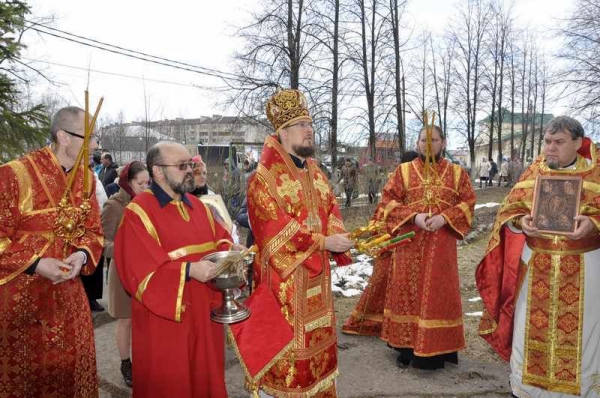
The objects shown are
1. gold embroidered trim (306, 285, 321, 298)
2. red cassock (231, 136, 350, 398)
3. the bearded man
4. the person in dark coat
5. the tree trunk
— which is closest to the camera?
red cassock (231, 136, 350, 398)

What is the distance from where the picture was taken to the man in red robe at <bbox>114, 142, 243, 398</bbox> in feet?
9.74

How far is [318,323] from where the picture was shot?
11.8ft

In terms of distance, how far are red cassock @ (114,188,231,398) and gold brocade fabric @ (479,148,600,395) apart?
2.51 m

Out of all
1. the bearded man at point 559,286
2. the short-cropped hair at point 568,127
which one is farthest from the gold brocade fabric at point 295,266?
the short-cropped hair at point 568,127

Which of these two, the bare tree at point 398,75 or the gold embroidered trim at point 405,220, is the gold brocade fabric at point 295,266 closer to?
the gold embroidered trim at point 405,220

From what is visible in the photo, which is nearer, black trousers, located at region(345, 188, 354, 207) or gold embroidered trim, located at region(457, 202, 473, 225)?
gold embroidered trim, located at region(457, 202, 473, 225)

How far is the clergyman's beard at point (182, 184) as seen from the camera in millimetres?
3256

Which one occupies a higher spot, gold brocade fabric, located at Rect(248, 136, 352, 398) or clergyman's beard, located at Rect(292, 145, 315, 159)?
clergyman's beard, located at Rect(292, 145, 315, 159)

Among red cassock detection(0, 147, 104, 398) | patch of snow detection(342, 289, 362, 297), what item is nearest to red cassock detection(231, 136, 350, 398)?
red cassock detection(0, 147, 104, 398)

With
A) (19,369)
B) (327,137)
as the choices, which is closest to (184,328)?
(19,369)

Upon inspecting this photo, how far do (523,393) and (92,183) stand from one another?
146 inches

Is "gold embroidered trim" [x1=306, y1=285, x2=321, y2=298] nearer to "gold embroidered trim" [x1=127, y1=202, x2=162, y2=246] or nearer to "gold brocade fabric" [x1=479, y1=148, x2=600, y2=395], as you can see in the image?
"gold embroidered trim" [x1=127, y1=202, x2=162, y2=246]

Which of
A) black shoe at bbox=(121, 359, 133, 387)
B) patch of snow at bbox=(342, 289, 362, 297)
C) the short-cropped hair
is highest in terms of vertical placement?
the short-cropped hair

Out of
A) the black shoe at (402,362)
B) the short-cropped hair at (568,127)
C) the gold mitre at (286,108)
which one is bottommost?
the black shoe at (402,362)
